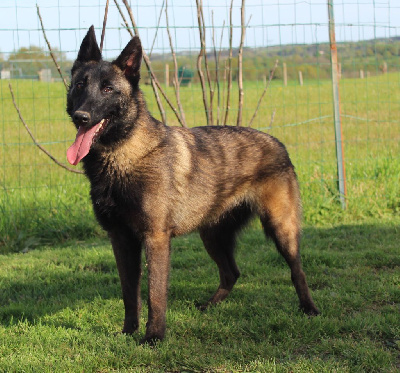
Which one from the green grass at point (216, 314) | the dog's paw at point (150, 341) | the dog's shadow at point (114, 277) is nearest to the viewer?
the green grass at point (216, 314)

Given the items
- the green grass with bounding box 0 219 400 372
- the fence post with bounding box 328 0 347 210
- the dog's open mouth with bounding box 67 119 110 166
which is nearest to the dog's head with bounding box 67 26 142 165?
the dog's open mouth with bounding box 67 119 110 166

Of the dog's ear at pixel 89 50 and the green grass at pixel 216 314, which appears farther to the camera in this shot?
the dog's ear at pixel 89 50

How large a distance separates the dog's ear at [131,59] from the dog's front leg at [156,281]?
1.12 m

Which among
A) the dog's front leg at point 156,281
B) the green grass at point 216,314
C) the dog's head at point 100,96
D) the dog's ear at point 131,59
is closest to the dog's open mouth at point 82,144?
the dog's head at point 100,96

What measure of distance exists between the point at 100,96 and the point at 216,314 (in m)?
1.84

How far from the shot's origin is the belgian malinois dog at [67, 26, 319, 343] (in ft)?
12.1

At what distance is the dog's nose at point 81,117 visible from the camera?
344cm

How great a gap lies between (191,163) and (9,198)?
3.77 m

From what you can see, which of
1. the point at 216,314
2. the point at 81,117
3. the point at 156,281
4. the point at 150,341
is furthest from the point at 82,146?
the point at 216,314

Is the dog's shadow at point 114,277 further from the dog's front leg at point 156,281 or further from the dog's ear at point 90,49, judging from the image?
the dog's ear at point 90,49

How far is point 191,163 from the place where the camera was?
409 centimetres

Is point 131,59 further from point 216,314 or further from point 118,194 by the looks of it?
point 216,314

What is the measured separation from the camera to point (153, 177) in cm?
375

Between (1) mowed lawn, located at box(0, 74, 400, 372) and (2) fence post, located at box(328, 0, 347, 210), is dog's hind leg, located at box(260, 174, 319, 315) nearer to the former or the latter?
(1) mowed lawn, located at box(0, 74, 400, 372)
